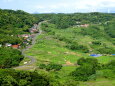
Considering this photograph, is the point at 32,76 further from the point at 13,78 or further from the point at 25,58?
the point at 25,58

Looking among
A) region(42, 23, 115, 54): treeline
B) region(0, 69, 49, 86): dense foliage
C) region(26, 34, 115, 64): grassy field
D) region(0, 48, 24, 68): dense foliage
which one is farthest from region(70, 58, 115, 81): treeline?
region(42, 23, 115, 54): treeline

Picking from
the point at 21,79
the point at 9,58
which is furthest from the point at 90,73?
the point at 9,58

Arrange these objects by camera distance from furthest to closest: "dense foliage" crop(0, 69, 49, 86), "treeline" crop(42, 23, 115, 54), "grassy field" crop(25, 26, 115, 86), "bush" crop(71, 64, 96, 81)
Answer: "treeline" crop(42, 23, 115, 54)
"bush" crop(71, 64, 96, 81)
"grassy field" crop(25, 26, 115, 86)
"dense foliage" crop(0, 69, 49, 86)

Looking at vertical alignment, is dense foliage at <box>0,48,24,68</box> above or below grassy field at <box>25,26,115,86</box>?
above

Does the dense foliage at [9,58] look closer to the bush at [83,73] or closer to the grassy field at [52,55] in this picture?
the grassy field at [52,55]

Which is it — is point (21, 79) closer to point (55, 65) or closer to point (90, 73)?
point (55, 65)

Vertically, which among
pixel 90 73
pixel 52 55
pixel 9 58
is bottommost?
pixel 90 73

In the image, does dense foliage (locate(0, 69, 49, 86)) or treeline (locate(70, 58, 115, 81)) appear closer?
dense foliage (locate(0, 69, 49, 86))

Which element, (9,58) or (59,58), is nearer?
(9,58)

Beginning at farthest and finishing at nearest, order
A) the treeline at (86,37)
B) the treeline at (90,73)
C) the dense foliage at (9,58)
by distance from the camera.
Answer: the treeline at (86,37), the dense foliage at (9,58), the treeline at (90,73)

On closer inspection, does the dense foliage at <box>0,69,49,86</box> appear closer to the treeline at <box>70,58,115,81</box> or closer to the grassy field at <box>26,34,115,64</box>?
the treeline at <box>70,58,115,81</box>

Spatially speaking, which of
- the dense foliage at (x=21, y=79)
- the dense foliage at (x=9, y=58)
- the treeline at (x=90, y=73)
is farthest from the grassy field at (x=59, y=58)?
the dense foliage at (x=21, y=79)
